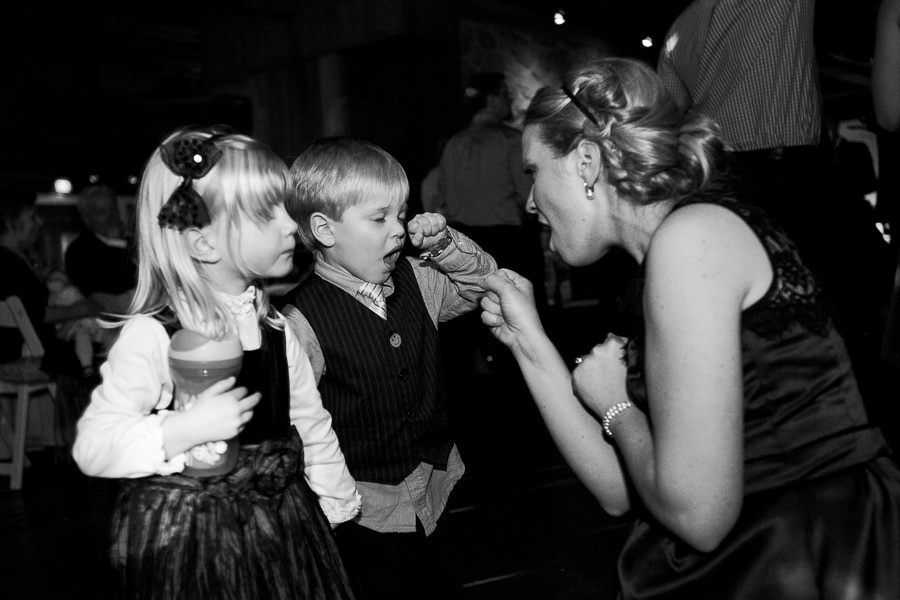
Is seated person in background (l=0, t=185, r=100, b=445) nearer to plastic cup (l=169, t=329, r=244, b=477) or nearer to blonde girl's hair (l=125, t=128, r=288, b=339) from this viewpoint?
blonde girl's hair (l=125, t=128, r=288, b=339)

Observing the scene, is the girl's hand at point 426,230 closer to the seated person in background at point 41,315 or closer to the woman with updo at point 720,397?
the woman with updo at point 720,397

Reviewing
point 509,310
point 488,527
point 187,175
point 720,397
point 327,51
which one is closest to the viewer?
point 720,397

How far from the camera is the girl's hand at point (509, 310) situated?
1.46 metres

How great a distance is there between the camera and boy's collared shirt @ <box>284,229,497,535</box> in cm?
167

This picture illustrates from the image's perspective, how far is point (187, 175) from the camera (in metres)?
1.37

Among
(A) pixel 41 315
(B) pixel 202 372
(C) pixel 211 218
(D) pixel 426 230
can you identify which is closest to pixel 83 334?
(A) pixel 41 315

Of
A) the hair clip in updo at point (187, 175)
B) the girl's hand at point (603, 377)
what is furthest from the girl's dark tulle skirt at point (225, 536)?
the girl's hand at point (603, 377)

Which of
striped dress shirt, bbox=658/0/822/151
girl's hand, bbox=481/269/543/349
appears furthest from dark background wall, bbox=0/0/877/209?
girl's hand, bbox=481/269/543/349

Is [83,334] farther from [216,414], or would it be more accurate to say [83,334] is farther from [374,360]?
[216,414]

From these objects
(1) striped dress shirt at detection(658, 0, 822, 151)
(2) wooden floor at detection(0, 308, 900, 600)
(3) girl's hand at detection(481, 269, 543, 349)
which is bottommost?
(2) wooden floor at detection(0, 308, 900, 600)

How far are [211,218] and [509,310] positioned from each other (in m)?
0.50

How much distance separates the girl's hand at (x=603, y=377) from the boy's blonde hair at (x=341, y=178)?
565 millimetres

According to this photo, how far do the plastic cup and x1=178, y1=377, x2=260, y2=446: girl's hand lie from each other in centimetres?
1

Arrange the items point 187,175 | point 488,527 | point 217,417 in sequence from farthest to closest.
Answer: point 488,527, point 187,175, point 217,417
